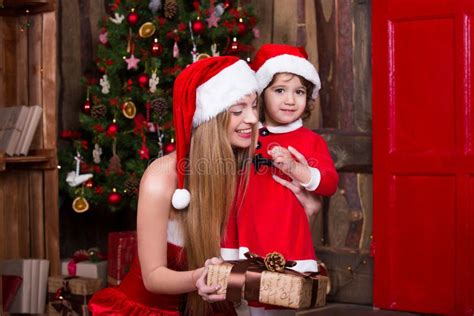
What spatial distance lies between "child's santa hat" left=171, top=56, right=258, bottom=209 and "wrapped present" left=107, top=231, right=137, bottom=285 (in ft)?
8.01

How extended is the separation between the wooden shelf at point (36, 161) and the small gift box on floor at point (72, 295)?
66 cm

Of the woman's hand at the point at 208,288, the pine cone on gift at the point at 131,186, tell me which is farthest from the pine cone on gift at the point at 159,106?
the woman's hand at the point at 208,288

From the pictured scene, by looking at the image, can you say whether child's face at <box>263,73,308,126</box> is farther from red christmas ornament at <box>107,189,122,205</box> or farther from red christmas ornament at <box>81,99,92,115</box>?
red christmas ornament at <box>81,99,92,115</box>

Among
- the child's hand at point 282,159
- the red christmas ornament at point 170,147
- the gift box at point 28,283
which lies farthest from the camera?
the red christmas ornament at point 170,147

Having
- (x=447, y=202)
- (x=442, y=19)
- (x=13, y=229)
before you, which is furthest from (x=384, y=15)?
(x=13, y=229)

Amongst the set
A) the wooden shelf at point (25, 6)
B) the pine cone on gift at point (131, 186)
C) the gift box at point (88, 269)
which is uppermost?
the wooden shelf at point (25, 6)

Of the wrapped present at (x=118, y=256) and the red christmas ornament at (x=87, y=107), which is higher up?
the red christmas ornament at (x=87, y=107)

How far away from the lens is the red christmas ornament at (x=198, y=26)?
4.73m

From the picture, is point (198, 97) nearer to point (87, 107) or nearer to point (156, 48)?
point (156, 48)

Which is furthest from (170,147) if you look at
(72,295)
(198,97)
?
(198,97)

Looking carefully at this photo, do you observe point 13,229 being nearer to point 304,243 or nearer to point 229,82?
point 304,243

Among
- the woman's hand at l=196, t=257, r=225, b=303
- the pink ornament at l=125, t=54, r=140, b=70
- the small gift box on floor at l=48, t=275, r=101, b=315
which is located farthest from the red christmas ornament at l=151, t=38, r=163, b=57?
the woman's hand at l=196, t=257, r=225, b=303

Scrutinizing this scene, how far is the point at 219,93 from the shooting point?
2.44 m

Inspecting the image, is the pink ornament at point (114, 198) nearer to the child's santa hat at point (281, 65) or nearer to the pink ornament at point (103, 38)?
the pink ornament at point (103, 38)
